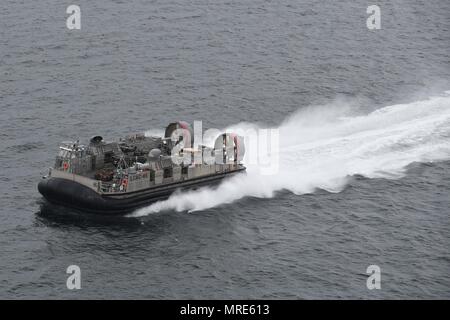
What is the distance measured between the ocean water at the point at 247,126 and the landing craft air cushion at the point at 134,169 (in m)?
1.33

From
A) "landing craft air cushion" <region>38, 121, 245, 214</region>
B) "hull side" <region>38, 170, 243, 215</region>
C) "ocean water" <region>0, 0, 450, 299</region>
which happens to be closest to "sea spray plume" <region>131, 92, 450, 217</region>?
"ocean water" <region>0, 0, 450, 299</region>

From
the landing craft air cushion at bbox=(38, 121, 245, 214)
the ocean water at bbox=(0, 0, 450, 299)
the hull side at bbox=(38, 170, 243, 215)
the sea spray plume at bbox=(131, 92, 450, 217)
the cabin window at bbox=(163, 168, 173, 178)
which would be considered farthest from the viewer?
the sea spray plume at bbox=(131, 92, 450, 217)

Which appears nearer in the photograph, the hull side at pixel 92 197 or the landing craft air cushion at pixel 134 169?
the hull side at pixel 92 197

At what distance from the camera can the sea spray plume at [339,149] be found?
80.5 meters

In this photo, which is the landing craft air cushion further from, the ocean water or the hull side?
the ocean water

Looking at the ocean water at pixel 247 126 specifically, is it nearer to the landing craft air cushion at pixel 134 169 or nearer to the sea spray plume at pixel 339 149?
the sea spray plume at pixel 339 149

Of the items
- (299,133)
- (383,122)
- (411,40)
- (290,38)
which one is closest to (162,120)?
(299,133)

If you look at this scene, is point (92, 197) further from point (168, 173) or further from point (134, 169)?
point (168, 173)

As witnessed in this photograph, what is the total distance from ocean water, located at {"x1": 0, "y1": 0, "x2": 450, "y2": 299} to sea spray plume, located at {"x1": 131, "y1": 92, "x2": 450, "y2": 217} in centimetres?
22

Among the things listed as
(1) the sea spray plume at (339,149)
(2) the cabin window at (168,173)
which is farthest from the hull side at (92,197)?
(2) the cabin window at (168,173)

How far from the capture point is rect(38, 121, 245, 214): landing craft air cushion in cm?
7419

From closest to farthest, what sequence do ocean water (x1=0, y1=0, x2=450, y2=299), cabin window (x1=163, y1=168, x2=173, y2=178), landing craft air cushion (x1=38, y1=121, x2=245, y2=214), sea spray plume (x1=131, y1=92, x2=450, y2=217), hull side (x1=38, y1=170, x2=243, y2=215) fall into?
1. ocean water (x1=0, y1=0, x2=450, y2=299)
2. hull side (x1=38, y1=170, x2=243, y2=215)
3. landing craft air cushion (x1=38, y1=121, x2=245, y2=214)
4. cabin window (x1=163, y1=168, x2=173, y2=178)
5. sea spray plume (x1=131, y1=92, x2=450, y2=217)

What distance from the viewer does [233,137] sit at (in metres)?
81.8

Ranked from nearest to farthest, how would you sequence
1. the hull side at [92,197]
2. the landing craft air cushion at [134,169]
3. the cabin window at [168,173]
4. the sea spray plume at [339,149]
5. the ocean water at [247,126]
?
the ocean water at [247,126] < the hull side at [92,197] < the landing craft air cushion at [134,169] < the cabin window at [168,173] < the sea spray plume at [339,149]
